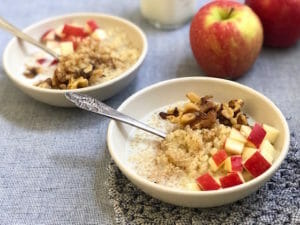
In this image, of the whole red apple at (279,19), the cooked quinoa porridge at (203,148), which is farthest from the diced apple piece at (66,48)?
the whole red apple at (279,19)

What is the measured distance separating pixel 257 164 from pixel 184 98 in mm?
281

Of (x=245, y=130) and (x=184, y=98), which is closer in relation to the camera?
(x=245, y=130)

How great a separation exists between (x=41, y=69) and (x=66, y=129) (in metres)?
0.23

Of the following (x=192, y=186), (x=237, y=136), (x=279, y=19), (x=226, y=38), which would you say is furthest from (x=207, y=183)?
(x=279, y=19)

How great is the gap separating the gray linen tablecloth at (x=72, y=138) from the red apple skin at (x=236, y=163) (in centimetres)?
19

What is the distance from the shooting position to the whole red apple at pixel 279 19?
112cm

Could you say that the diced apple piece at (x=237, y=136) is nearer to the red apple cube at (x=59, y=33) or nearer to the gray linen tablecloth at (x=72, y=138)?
the gray linen tablecloth at (x=72, y=138)

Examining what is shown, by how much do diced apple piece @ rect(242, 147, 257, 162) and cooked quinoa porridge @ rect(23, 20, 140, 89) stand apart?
40 centimetres

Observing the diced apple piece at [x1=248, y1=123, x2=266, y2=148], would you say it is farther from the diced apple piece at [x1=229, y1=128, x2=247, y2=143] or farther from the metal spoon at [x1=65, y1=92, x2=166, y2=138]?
the metal spoon at [x1=65, y1=92, x2=166, y2=138]

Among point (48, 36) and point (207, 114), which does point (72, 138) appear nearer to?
point (207, 114)

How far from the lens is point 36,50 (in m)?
1.22

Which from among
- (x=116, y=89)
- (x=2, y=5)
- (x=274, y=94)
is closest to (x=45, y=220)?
(x=116, y=89)

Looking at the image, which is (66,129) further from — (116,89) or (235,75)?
(235,75)

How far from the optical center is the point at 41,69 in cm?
114
